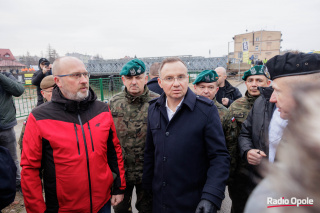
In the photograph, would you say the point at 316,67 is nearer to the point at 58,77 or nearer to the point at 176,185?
the point at 176,185

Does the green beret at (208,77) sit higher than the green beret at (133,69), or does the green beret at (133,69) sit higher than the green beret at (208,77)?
the green beret at (133,69)

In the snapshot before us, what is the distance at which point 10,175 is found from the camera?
4.56ft

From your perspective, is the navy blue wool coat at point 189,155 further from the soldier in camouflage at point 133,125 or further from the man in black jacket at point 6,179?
the man in black jacket at point 6,179

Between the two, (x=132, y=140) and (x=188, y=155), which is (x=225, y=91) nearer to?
(x=132, y=140)

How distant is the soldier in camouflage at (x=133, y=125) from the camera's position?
2.56 meters

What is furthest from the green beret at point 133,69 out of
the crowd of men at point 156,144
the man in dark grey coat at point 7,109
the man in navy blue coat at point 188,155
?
the man in dark grey coat at point 7,109

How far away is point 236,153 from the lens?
2693mm

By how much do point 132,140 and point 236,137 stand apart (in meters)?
1.47

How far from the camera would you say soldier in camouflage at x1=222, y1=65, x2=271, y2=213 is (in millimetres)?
2523

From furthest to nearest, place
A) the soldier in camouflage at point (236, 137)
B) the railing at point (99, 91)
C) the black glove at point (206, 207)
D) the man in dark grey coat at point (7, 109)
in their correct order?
1. the railing at point (99, 91)
2. the man in dark grey coat at point (7, 109)
3. the soldier in camouflage at point (236, 137)
4. the black glove at point (206, 207)

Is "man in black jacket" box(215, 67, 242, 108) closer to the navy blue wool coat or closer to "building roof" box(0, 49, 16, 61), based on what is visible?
the navy blue wool coat

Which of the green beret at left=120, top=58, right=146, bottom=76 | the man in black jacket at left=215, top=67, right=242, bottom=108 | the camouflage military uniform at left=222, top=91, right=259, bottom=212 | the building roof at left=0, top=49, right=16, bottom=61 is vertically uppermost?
the building roof at left=0, top=49, right=16, bottom=61

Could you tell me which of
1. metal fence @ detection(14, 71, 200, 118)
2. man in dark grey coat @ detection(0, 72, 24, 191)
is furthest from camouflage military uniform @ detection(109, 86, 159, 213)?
metal fence @ detection(14, 71, 200, 118)

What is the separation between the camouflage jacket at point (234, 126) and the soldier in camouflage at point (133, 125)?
1.16 meters
